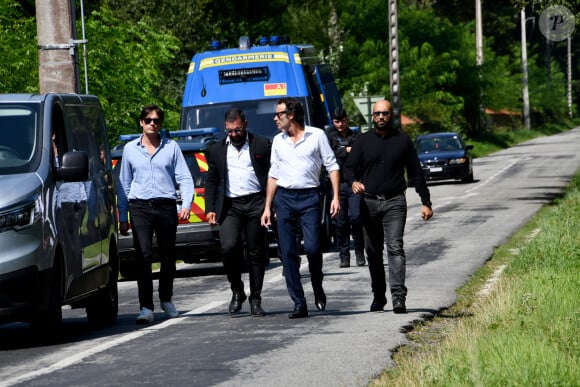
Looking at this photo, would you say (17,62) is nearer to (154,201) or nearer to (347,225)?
(347,225)

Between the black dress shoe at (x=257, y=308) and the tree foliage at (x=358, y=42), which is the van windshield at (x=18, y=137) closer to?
the black dress shoe at (x=257, y=308)

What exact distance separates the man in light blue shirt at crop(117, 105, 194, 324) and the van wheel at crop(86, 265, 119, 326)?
1.14 ft

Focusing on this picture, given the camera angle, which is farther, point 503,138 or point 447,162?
point 503,138

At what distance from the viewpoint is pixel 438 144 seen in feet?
134

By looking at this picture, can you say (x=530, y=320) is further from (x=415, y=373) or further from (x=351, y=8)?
(x=351, y=8)

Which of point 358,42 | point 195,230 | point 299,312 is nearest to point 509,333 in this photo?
point 299,312

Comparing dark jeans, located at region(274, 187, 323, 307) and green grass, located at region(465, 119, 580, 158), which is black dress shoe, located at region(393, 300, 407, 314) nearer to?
dark jeans, located at region(274, 187, 323, 307)

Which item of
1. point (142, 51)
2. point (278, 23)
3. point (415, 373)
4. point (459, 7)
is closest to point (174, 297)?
point (415, 373)

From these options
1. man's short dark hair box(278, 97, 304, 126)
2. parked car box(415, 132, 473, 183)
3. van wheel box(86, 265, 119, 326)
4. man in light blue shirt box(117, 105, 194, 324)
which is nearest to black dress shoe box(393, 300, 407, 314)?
man's short dark hair box(278, 97, 304, 126)

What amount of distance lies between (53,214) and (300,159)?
7.71 ft

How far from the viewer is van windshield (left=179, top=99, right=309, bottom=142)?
70.0ft

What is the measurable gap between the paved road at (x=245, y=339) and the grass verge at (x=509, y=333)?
9.5 inches

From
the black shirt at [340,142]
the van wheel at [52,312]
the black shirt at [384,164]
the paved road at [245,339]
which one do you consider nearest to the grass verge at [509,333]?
the paved road at [245,339]

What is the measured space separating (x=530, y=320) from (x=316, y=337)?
1.58 metres
